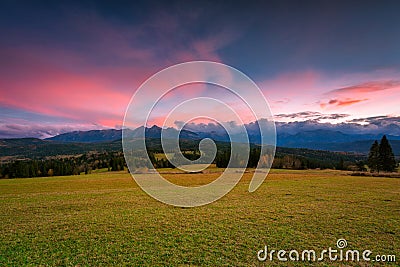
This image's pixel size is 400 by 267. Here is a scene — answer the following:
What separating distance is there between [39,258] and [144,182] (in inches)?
922

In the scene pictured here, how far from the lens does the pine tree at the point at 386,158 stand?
53688mm

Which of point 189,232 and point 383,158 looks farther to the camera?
point 383,158

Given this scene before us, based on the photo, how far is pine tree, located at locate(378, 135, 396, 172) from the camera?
5369 centimetres

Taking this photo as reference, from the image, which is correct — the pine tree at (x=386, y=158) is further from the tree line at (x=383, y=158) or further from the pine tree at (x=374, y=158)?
the pine tree at (x=374, y=158)

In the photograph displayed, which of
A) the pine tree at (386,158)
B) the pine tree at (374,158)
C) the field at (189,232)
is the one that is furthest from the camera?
the pine tree at (374,158)

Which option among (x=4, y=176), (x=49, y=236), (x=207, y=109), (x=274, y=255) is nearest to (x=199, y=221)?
(x=274, y=255)

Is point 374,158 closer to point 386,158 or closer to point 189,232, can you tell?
point 386,158

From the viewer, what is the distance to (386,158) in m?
54.1

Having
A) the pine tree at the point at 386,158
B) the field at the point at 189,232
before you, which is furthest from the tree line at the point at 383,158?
the field at the point at 189,232

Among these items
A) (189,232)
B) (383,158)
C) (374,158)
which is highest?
(383,158)

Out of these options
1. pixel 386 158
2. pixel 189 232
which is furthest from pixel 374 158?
pixel 189 232

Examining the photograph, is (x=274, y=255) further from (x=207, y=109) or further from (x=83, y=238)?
(x=83, y=238)

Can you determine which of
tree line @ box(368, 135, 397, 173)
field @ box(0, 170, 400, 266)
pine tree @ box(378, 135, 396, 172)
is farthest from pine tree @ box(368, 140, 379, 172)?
field @ box(0, 170, 400, 266)

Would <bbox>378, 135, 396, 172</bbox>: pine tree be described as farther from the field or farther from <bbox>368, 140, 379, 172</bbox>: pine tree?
the field
